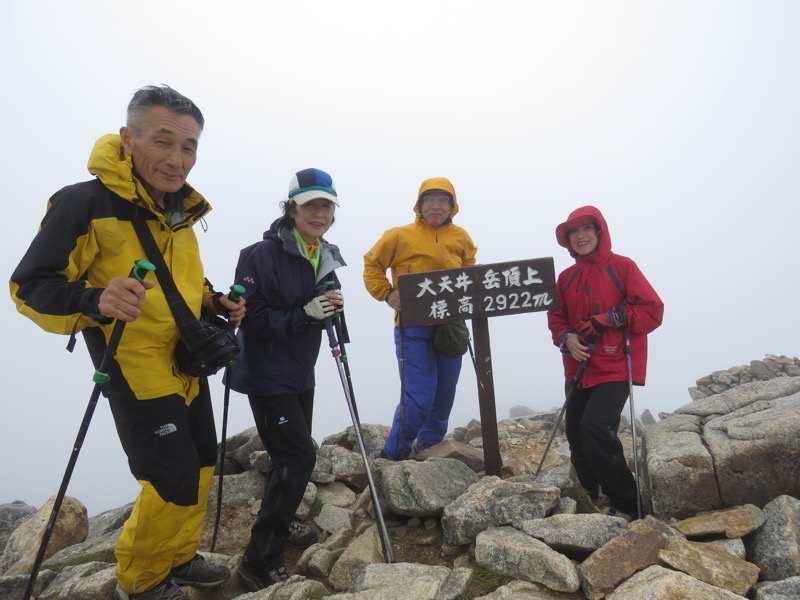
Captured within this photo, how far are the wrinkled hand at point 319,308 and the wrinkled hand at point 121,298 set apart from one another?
58.5 inches

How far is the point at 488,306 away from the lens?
5.79m

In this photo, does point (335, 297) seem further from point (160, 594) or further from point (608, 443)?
point (608, 443)

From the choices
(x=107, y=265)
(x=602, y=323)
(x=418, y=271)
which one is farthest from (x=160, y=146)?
(x=602, y=323)

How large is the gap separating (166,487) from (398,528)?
247 centimetres

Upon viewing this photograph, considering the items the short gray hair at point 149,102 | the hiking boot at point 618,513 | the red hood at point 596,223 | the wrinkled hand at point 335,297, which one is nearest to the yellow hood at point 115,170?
the short gray hair at point 149,102

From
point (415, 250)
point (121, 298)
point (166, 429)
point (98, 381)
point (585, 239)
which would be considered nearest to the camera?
point (121, 298)

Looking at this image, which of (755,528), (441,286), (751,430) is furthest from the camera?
(441,286)

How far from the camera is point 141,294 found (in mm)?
2820

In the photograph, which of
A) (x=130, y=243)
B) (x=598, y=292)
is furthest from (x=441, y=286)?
(x=130, y=243)

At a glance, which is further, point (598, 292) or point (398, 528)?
point (598, 292)

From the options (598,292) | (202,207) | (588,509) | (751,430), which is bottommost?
(588,509)

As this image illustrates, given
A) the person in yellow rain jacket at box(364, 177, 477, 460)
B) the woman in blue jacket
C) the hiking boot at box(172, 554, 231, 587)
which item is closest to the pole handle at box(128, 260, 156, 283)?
the woman in blue jacket

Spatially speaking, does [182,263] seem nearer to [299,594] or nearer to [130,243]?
[130,243]

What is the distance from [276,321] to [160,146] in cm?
153
